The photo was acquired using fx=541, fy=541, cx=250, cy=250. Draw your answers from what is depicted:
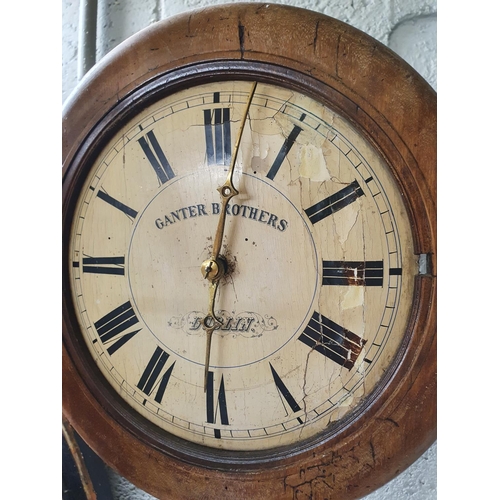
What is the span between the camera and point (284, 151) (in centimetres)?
55

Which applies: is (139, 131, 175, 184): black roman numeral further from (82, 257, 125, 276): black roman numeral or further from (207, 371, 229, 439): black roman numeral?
(207, 371, 229, 439): black roman numeral

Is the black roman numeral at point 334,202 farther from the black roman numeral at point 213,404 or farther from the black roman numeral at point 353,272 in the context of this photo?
the black roman numeral at point 213,404

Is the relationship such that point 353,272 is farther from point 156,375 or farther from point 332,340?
point 156,375

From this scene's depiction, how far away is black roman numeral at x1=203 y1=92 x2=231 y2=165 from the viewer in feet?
1.88

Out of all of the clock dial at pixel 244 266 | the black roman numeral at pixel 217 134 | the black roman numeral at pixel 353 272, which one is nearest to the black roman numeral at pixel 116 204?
the clock dial at pixel 244 266

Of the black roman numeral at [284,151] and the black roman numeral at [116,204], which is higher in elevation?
the black roman numeral at [284,151]

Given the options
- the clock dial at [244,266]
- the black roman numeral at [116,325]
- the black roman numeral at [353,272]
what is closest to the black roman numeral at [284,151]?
the clock dial at [244,266]

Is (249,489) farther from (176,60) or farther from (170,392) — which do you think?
(176,60)

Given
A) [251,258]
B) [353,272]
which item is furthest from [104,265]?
[353,272]

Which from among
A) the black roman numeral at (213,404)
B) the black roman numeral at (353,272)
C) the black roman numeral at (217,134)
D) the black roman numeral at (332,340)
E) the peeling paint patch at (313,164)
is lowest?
the black roman numeral at (213,404)

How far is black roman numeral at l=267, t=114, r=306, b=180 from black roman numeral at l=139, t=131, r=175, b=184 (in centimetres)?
11

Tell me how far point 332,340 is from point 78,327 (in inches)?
11.9

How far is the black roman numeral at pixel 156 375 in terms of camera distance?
0.61 meters

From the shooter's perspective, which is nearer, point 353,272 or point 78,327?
point 353,272
